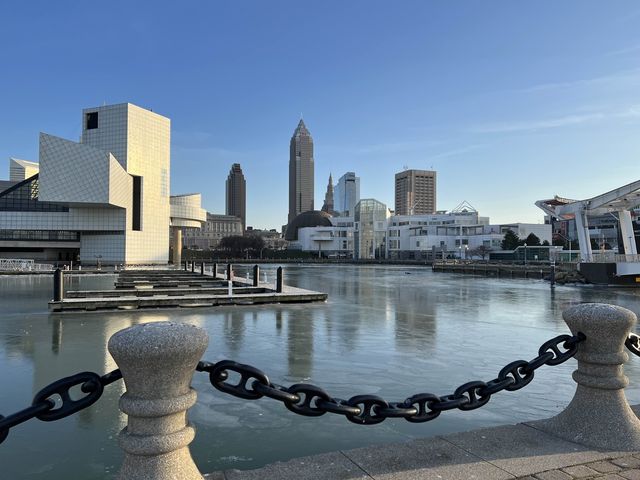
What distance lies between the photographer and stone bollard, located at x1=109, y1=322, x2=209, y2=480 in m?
2.74

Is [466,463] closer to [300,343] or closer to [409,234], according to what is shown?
[300,343]

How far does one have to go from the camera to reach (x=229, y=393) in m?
3.16

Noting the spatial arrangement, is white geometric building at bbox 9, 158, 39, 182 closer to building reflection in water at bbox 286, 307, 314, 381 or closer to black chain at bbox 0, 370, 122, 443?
building reflection in water at bbox 286, 307, 314, 381

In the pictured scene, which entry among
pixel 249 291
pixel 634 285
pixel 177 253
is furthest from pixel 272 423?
pixel 177 253

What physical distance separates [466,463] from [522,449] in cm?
59

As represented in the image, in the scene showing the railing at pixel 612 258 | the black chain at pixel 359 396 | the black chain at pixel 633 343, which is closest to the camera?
the black chain at pixel 359 396

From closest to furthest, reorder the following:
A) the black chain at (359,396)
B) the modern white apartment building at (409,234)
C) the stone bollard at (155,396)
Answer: the stone bollard at (155,396), the black chain at (359,396), the modern white apartment building at (409,234)

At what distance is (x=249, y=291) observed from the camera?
26.0m

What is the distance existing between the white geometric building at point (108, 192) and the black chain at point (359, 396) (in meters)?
67.3

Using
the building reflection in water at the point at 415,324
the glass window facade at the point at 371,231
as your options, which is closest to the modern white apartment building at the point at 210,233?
the glass window facade at the point at 371,231

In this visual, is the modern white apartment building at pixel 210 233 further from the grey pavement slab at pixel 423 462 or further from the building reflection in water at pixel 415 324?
the grey pavement slab at pixel 423 462

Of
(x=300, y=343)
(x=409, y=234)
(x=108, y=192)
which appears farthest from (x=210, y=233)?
(x=300, y=343)

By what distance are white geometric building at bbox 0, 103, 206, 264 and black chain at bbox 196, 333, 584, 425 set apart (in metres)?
67.3

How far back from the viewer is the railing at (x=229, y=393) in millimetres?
2768
